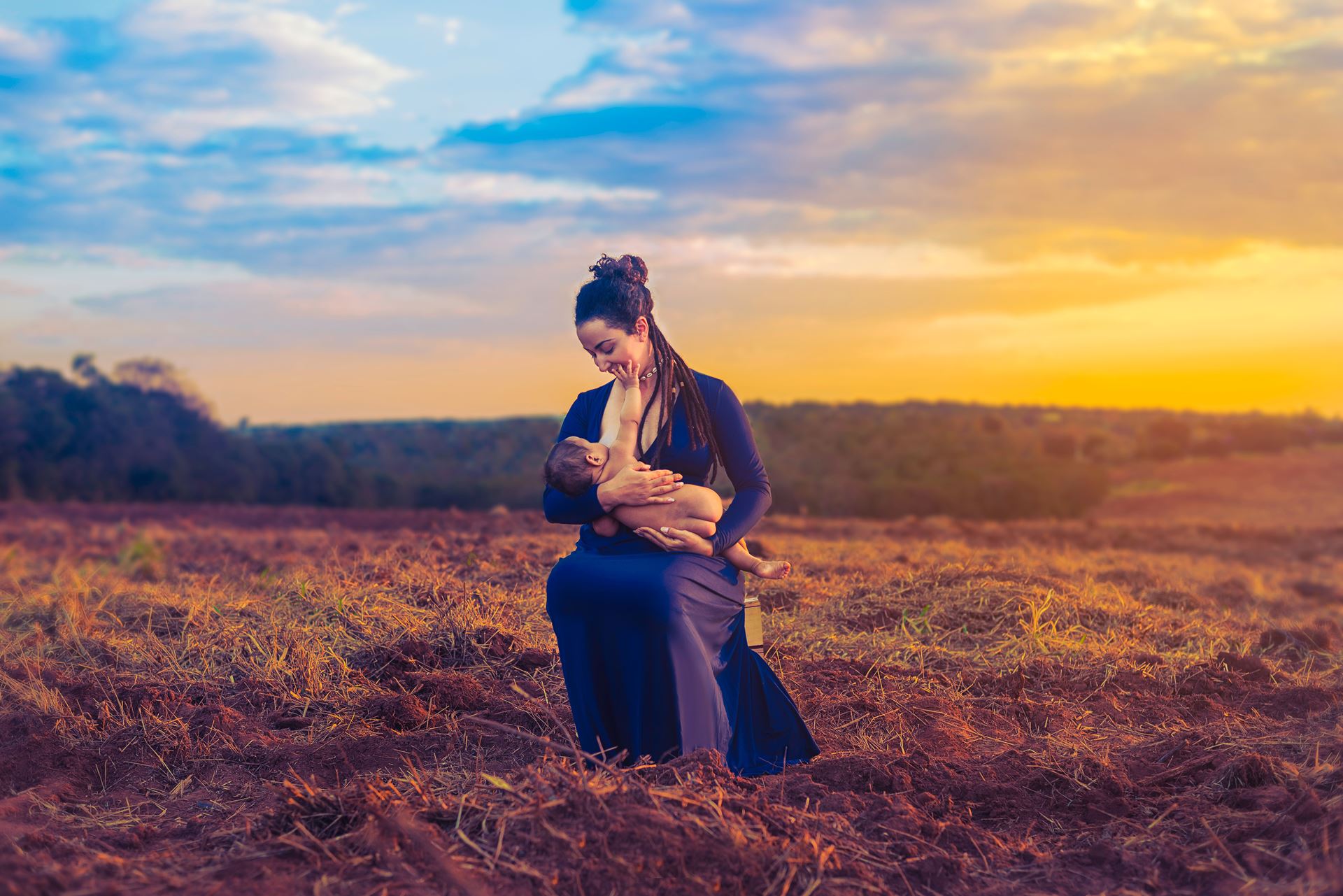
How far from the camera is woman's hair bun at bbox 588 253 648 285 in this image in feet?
13.3

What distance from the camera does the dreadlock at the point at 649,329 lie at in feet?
13.1

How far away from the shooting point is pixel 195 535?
1579 cm

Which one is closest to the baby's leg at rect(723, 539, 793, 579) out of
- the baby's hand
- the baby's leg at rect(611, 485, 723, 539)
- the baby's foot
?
the baby's foot

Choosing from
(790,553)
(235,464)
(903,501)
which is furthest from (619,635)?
(235,464)

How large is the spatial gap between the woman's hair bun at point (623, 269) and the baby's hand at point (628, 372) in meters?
0.32

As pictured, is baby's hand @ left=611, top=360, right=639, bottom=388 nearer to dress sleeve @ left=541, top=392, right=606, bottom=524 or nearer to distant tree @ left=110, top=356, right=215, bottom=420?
dress sleeve @ left=541, top=392, right=606, bottom=524

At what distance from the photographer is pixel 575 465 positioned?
393 centimetres

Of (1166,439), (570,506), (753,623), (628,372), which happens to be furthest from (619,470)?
(1166,439)

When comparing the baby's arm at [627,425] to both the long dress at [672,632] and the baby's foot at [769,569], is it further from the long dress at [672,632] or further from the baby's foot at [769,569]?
the baby's foot at [769,569]

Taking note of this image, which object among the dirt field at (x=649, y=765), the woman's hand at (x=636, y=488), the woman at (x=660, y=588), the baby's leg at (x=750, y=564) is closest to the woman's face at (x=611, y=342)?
the woman at (x=660, y=588)

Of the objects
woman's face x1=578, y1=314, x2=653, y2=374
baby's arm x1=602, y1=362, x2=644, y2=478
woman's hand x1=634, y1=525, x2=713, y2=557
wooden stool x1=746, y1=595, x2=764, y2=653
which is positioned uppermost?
woman's face x1=578, y1=314, x2=653, y2=374

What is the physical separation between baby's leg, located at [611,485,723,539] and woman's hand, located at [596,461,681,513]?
3cm

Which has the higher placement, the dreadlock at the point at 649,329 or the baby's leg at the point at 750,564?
the dreadlock at the point at 649,329

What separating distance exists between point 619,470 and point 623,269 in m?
0.78
